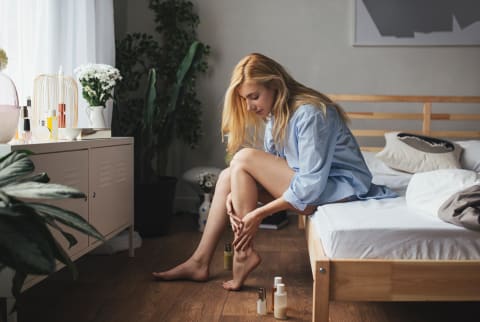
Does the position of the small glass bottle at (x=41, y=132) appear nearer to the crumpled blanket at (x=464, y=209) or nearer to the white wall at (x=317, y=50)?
the crumpled blanket at (x=464, y=209)

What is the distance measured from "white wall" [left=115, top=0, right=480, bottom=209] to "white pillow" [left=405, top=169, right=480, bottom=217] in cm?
216

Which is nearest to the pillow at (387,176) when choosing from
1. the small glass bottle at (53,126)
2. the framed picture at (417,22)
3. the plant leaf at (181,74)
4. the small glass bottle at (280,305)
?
the small glass bottle at (280,305)

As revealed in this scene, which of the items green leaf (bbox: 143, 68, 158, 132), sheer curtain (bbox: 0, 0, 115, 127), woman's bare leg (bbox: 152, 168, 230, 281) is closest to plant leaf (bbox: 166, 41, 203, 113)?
green leaf (bbox: 143, 68, 158, 132)

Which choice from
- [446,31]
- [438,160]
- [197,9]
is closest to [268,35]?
[197,9]

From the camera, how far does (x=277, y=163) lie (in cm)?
210

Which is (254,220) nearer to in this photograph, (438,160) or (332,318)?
(332,318)

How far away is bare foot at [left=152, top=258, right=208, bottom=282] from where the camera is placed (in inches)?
87.5

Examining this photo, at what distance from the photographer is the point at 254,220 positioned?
1939 mm

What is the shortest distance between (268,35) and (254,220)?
225cm

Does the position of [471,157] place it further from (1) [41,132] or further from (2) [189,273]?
(1) [41,132]

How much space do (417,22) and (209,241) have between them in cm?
247

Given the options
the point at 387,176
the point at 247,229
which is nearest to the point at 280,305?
the point at 247,229

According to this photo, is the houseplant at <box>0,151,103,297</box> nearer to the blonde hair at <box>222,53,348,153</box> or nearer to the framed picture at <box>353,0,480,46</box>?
the blonde hair at <box>222,53,348,153</box>

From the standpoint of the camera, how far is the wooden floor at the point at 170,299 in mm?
1841
